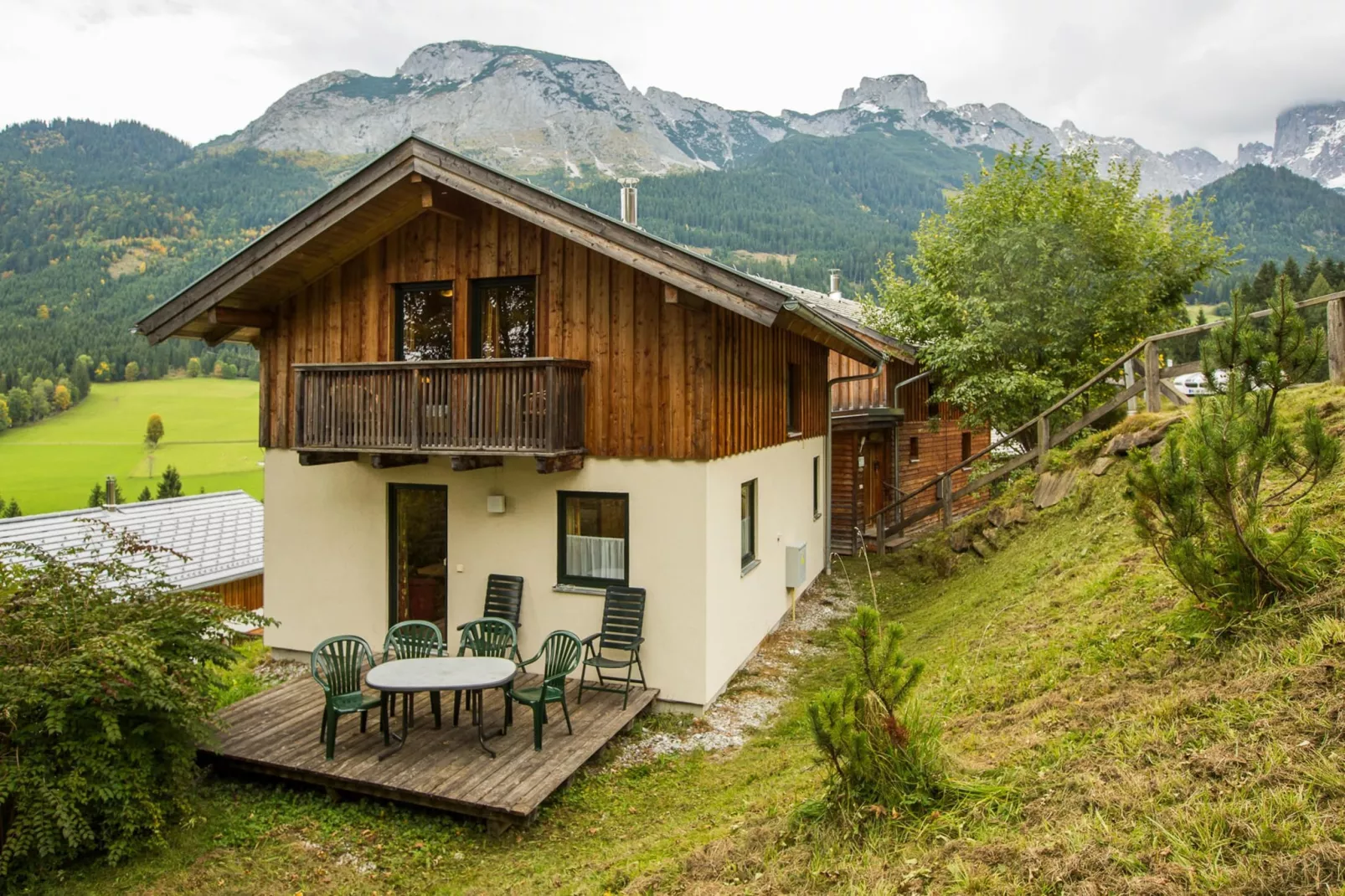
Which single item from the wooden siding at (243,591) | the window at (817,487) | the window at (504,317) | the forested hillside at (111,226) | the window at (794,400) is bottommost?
the wooden siding at (243,591)

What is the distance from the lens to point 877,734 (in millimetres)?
4430

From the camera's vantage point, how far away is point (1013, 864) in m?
3.61

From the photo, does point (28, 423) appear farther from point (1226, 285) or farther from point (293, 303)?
point (1226, 285)

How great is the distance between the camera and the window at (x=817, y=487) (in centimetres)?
1516

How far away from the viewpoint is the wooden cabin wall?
8898 mm

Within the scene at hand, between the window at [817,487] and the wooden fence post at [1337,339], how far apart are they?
791 centimetres

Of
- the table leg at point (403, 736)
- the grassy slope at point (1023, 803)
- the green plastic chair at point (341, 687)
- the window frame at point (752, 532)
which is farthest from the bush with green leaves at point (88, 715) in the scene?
the window frame at point (752, 532)

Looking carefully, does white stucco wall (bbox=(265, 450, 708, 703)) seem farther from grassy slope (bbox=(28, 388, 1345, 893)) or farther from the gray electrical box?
the gray electrical box

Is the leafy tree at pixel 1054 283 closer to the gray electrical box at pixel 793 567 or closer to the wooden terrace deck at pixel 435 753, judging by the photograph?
the gray electrical box at pixel 793 567

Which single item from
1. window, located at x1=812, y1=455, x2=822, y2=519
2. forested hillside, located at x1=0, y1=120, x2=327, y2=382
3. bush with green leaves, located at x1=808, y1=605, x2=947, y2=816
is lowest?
bush with green leaves, located at x1=808, y1=605, x2=947, y2=816

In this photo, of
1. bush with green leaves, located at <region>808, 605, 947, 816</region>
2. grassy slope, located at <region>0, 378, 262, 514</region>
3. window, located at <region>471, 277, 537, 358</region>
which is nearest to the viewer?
bush with green leaves, located at <region>808, 605, 947, 816</region>

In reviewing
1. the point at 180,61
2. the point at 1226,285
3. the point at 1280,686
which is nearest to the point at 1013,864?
the point at 1280,686

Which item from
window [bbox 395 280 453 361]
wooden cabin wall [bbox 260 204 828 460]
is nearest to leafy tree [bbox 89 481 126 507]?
wooden cabin wall [bbox 260 204 828 460]

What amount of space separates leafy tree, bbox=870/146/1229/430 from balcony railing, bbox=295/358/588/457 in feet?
36.1
